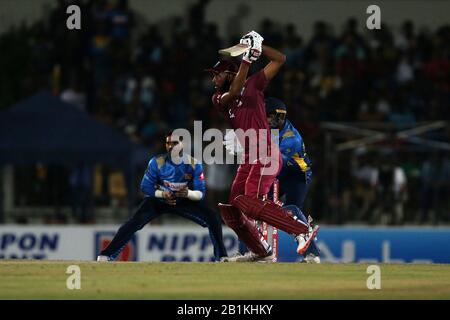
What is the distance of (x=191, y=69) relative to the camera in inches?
1011

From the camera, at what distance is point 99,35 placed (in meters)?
26.3

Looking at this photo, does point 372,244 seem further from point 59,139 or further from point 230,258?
point 230,258

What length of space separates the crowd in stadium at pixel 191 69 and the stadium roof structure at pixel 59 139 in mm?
1273

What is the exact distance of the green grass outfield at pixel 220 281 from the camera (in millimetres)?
11961

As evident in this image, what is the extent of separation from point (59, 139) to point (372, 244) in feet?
18.8

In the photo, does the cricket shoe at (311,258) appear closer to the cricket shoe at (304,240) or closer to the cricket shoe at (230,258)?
the cricket shoe at (230,258)

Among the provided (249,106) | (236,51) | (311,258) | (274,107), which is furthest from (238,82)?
(311,258)

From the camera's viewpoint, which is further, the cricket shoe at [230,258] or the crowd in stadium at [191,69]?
the crowd in stadium at [191,69]

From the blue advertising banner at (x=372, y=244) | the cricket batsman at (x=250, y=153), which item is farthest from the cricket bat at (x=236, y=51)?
the blue advertising banner at (x=372, y=244)

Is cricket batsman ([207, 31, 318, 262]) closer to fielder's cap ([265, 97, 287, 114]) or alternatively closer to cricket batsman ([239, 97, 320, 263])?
cricket batsman ([239, 97, 320, 263])
